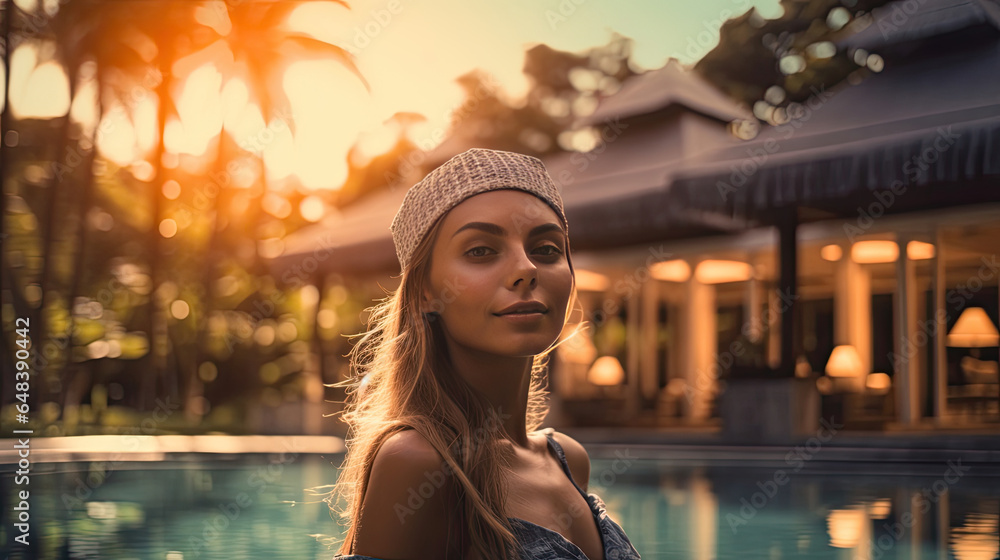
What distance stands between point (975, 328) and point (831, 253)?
8.09ft

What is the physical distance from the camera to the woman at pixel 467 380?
1.23m

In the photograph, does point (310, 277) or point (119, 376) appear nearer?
point (310, 277)

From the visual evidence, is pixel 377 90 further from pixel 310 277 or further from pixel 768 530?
pixel 768 530

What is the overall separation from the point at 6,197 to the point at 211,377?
6849 mm

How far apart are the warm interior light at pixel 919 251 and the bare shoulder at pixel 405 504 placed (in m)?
12.7

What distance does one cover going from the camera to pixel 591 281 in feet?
55.7

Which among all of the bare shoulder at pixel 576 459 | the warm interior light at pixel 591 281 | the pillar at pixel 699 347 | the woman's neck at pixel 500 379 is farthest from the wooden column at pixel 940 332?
the woman's neck at pixel 500 379

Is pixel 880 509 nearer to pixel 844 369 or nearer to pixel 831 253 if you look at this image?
pixel 844 369

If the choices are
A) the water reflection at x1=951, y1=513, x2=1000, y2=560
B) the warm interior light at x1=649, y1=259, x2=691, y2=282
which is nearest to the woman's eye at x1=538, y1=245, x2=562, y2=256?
the water reflection at x1=951, y1=513, x2=1000, y2=560

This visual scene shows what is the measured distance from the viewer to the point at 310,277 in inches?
725

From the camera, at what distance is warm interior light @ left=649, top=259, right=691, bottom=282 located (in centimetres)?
1606

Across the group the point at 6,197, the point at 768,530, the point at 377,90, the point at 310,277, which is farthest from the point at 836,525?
the point at 377,90

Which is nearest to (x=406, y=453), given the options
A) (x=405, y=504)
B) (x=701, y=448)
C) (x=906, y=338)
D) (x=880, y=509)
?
(x=405, y=504)

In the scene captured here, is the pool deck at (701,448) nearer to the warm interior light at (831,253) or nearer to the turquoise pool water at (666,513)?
the turquoise pool water at (666,513)
